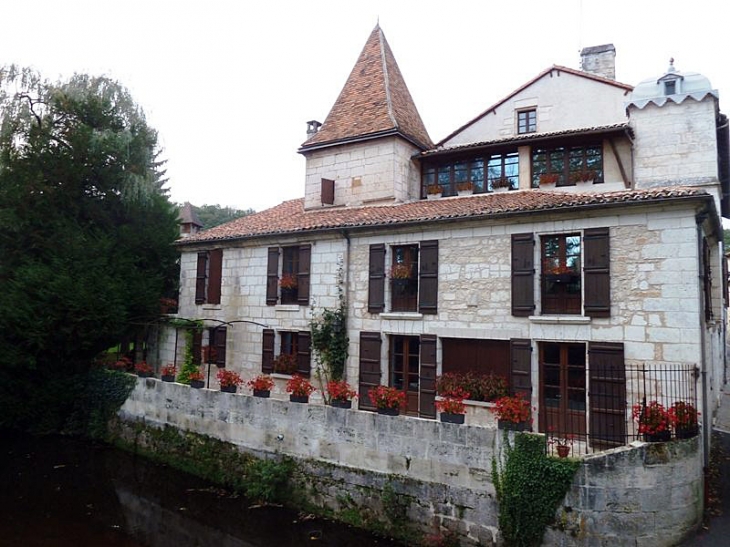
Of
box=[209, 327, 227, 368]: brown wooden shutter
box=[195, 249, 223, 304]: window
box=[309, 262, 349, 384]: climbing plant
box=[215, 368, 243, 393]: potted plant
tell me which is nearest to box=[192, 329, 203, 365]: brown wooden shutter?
box=[209, 327, 227, 368]: brown wooden shutter

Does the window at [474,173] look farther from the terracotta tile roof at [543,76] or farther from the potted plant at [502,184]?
the terracotta tile roof at [543,76]

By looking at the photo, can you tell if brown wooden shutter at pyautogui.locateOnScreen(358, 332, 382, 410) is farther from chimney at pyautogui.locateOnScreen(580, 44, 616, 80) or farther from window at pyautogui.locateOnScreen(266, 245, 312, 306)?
chimney at pyautogui.locateOnScreen(580, 44, 616, 80)

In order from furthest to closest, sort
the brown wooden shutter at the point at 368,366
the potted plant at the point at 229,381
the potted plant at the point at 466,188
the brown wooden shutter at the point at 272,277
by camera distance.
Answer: the brown wooden shutter at the point at 272,277 → the potted plant at the point at 466,188 → the brown wooden shutter at the point at 368,366 → the potted plant at the point at 229,381

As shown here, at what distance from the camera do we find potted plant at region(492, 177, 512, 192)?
13703 millimetres

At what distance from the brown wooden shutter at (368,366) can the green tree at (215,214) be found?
4083 cm

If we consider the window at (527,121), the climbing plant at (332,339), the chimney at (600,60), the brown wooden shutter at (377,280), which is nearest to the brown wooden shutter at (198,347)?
the climbing plant at (332,339)

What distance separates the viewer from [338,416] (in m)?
10.2

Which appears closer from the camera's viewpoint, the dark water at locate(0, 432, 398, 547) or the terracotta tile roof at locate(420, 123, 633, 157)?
the dark water at locate(0, 432, 398, 547)

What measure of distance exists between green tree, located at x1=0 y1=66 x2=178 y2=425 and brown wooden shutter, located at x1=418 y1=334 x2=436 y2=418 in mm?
9405

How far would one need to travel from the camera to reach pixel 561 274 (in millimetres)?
10594

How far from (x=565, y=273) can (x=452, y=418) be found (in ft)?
12.9

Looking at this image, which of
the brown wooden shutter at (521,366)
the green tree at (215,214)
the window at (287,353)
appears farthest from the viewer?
the green tree at (215,214)

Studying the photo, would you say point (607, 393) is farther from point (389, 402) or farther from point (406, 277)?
point (406, 277)

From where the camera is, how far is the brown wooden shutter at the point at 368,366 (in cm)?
1270
